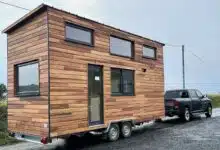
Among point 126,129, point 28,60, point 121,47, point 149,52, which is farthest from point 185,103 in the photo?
point 28,60

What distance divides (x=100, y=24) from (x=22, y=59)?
3.01m

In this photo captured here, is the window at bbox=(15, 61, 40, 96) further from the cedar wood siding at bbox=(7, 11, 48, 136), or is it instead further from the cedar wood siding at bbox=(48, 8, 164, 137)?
the cedar wood siding at bbox=(48, 8, 164, 137)

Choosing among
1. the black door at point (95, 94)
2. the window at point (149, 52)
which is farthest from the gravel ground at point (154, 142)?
the window at point (149, 52)

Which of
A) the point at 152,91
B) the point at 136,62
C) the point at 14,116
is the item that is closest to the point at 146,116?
the point at 152,91

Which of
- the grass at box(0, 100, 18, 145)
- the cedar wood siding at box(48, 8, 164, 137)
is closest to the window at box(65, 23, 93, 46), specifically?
the cedar wood siding at box(48, 8, 164, 137)

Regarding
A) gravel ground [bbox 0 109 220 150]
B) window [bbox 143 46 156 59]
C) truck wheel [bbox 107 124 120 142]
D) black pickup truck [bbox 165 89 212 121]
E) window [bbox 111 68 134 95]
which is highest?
window [bbox 143 46 156 59]

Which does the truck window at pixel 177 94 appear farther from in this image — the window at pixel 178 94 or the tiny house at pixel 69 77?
the tiny house at pixel 69 77

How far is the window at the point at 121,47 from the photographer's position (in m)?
11.7

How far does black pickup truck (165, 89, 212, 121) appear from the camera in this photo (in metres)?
16.1

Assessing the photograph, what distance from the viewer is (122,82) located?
1200 centimetres

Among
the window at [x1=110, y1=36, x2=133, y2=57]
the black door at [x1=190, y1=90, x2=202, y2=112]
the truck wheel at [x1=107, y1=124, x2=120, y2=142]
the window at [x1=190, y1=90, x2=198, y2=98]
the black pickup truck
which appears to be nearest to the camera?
the truck wheel at [x1=107, y1=124, x2=120, y2=142]

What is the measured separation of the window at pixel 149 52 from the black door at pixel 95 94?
336 cm

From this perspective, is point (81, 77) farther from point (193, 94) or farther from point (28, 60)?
point (193, 94)

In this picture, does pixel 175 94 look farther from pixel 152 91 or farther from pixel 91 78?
pixel 91 78
